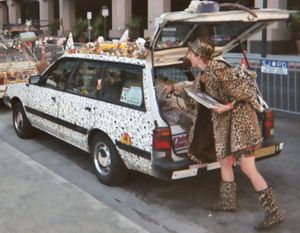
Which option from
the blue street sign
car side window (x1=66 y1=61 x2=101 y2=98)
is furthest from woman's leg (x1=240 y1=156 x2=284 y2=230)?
the blue street sign

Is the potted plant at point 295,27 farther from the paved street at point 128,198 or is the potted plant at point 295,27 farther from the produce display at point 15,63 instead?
the paved street at point 128,198

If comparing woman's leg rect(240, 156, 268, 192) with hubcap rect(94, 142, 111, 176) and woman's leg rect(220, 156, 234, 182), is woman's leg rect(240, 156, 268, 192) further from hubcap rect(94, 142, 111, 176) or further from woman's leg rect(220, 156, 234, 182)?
hubcap rect(94, 142, 111, 176)

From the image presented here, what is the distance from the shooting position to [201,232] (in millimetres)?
4637

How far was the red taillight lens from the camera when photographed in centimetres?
505

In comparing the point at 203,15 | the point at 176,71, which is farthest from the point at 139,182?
the point at 203,15

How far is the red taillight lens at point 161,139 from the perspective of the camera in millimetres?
5055

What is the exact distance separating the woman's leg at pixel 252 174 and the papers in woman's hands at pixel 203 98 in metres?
0.60

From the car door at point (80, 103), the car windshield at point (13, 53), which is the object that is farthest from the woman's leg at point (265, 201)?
the car windshield at point (13, 53)

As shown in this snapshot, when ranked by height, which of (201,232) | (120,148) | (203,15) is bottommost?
(201,232)

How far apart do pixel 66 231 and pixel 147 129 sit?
132 cm

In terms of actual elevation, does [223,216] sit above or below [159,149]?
below

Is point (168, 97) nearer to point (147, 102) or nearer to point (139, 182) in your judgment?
point (147, 102)

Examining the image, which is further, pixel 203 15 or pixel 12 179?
pixel 12 179

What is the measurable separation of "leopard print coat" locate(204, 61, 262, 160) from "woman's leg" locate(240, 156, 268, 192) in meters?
0.16
